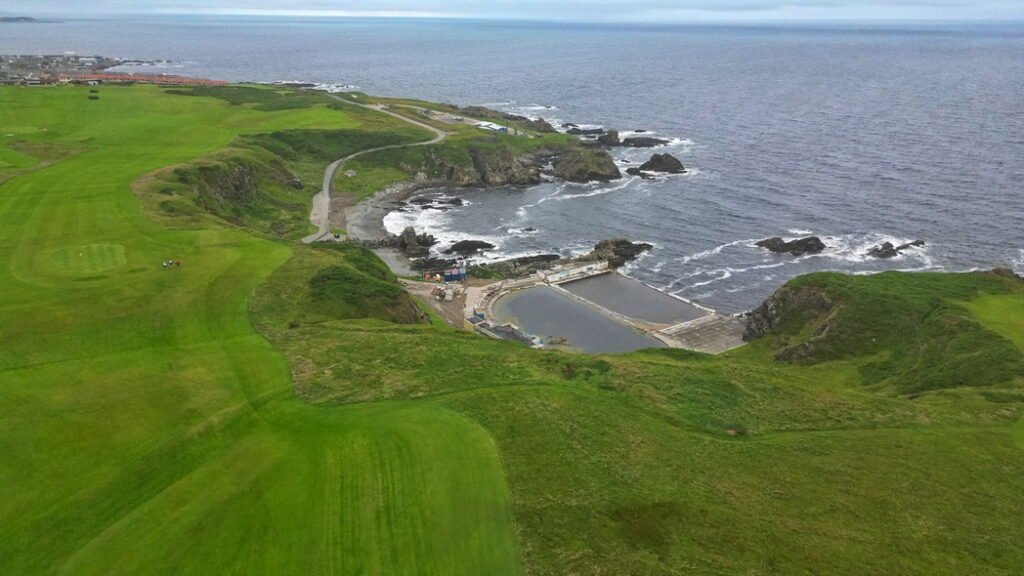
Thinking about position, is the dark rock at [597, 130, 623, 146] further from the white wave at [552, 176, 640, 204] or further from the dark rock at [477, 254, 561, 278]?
the dark rock at [477, 254, 561, 278]

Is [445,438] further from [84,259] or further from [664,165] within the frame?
[664,165]

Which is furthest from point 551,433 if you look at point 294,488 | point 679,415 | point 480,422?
point 294,488

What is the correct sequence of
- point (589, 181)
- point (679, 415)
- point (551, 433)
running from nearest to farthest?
point (551, 433) → point (679, 415) → point (589, 181)

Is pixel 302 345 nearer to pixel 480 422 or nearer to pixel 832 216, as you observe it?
pixel 480 422

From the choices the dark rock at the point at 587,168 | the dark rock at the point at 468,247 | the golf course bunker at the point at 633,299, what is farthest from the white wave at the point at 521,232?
the dark rock at the point at 587,168

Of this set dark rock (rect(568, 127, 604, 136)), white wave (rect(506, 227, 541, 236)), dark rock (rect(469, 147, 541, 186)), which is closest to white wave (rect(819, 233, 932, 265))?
white wave (rect(506, 227, 541, 236))

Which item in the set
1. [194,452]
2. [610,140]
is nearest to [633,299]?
[194,452]
